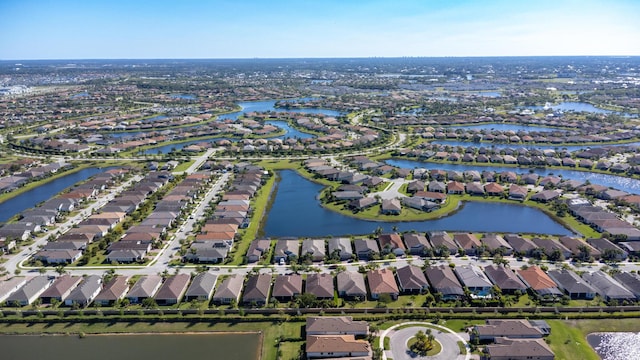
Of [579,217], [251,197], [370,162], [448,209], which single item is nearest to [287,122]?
[370,162]

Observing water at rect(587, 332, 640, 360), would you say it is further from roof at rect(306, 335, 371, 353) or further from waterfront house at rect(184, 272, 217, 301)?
waterfront house at rect(184, 272, 217, 301)

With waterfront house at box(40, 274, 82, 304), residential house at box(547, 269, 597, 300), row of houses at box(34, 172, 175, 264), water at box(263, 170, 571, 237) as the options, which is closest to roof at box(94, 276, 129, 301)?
waterfront house at box(40, 274, 82, 304)

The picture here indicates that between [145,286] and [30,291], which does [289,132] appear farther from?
[30,291]

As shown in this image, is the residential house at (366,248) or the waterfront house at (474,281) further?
the residential house at (366,248)

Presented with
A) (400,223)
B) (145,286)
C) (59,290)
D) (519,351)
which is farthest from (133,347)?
(400,223)

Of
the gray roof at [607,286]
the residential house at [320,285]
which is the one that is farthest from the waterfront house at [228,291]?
the gray roof at [607,286]

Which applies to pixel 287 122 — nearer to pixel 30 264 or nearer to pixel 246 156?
pixel 246 156

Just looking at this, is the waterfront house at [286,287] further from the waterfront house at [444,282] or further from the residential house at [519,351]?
the residential house at [519,351]
